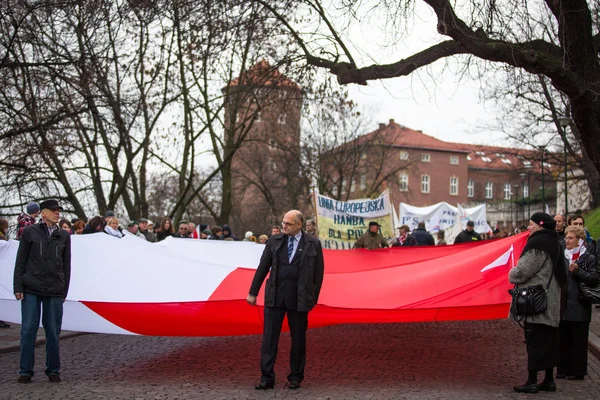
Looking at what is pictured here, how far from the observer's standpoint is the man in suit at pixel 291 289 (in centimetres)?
819

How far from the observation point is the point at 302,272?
325 inches

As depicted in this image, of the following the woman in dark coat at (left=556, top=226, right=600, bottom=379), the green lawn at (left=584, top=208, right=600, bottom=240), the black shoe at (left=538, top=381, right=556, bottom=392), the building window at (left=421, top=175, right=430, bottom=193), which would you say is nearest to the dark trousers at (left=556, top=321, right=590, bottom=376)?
the woman in dark coat at (left=556, top=226, right=600, bottom=379)

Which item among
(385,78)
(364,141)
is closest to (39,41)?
(385,78)

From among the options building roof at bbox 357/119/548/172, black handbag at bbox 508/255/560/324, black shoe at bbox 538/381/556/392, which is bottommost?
black shoe at bbox 538/381/556/392

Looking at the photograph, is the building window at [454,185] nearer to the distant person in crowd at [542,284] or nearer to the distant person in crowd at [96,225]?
the distant person in crowd at [96,225]

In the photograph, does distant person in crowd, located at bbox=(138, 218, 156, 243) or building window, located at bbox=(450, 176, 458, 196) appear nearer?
distant person in crowd, located at bbox=(138, 218, 156, 243)

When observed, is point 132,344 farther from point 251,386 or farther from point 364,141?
point 364,141

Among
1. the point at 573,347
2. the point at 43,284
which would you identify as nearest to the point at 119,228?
the point at 43,284

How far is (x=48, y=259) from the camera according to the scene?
333 inches

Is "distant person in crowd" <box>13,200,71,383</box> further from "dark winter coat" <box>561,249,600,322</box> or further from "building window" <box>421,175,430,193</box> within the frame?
"building window" <box>421,175,430,193</box>

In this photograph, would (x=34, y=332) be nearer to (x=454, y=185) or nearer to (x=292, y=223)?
(x=292, y=223)

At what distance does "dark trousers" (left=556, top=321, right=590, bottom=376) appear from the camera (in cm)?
883

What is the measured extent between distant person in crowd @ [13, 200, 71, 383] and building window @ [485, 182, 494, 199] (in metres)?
105

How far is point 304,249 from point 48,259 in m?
2.80
